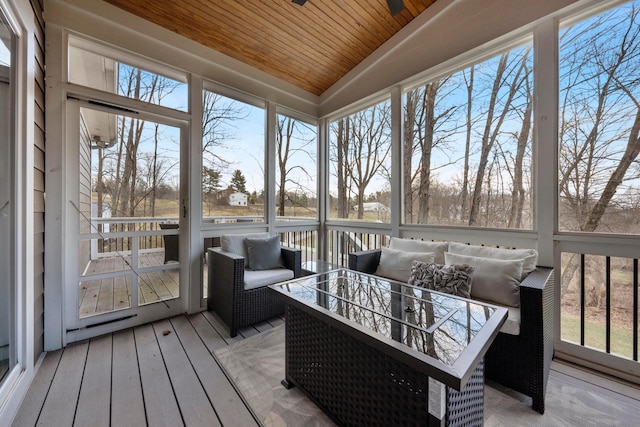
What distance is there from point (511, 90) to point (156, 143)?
3593 mm

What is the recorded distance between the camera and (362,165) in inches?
148

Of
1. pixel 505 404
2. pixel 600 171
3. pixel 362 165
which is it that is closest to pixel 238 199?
pixel 362 165

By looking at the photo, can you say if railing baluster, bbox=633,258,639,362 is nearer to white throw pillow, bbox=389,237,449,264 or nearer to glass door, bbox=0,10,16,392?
white throw pillow, bbox=389,237,449,264

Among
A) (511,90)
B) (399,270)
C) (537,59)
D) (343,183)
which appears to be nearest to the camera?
(537,59)

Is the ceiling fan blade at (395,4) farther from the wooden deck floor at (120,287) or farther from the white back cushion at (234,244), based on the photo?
the wooden deck floor at (120,287)

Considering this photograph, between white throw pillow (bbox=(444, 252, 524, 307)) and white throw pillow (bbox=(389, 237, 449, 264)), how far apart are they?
39 cm

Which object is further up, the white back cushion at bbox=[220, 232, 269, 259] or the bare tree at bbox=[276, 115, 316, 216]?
the bare tree at bbox=[276, 115, 316, 216]

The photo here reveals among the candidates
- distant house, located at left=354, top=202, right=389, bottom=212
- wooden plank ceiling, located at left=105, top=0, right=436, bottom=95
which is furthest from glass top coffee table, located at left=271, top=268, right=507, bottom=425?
wooden plank ceiling, located at left=105, top=0, right=436, bottom=95

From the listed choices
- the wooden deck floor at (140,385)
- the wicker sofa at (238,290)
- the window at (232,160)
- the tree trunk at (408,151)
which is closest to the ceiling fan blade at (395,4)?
the tree trunk at (408,151)

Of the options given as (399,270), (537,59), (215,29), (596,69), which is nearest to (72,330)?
(399,270)

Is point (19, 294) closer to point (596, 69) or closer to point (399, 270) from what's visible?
point (399, 270)

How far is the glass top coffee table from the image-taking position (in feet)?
3.25

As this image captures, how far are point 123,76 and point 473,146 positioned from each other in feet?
11.9

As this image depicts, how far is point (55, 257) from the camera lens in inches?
84.1
